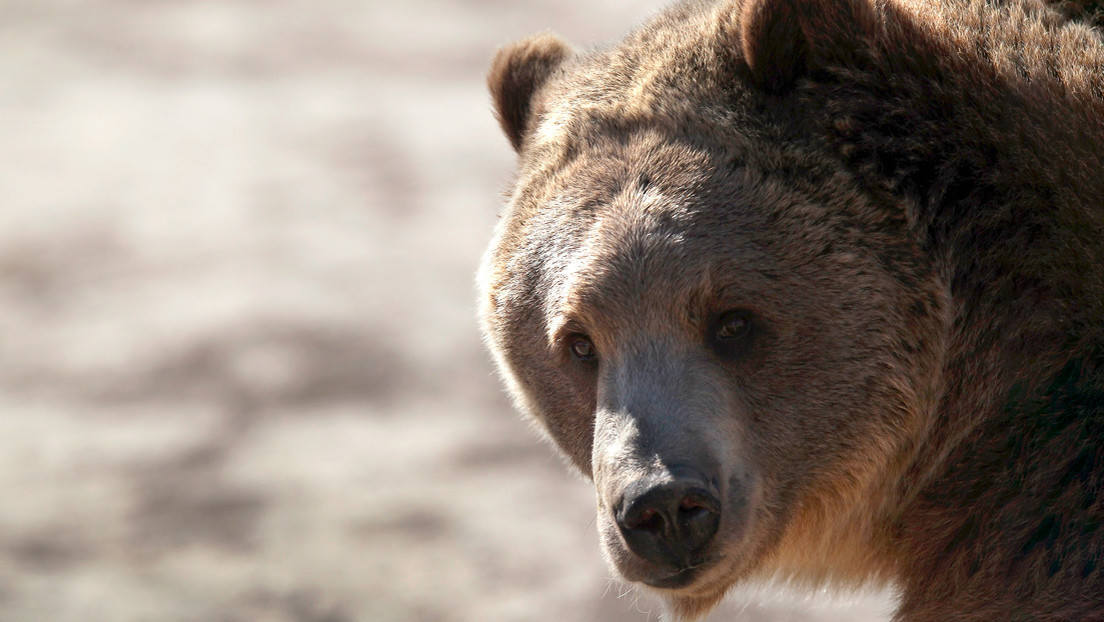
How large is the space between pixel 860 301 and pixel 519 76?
6.08 ft

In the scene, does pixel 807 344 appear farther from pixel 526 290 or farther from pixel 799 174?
pixel 526 290

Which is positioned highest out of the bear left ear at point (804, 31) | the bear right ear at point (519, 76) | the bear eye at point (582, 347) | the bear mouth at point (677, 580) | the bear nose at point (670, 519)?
the bear right ear at point (519, 76)

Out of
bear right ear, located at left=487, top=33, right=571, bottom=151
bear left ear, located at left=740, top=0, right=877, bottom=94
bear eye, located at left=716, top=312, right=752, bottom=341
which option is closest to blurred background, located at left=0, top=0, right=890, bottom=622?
bear eye, located at left=716, top=312, right=752, bottom=341

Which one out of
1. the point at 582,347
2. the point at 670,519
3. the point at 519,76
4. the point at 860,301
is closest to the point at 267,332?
the point at 519,76

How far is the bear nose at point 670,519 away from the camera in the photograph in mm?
3311

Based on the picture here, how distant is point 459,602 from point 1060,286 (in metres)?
3.44

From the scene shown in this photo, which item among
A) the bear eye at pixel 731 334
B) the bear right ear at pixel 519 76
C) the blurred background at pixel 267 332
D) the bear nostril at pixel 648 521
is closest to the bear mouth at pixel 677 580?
the bear nostril at pixel 648 521

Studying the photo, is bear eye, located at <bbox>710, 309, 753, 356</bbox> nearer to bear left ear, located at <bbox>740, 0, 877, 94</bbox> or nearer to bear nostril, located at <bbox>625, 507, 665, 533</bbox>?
bear nostril, located at <bbox>625, 507, 665, 533</bbox>

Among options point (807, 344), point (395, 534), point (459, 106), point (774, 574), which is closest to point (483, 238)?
point (459, 106)

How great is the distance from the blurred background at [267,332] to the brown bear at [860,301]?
59.0 inches

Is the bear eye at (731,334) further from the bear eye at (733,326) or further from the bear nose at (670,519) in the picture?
the bear nose at (670,519)

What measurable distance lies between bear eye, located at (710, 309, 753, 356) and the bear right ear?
1483mm

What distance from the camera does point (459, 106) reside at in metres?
10.5

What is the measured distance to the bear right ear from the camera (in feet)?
15.5
